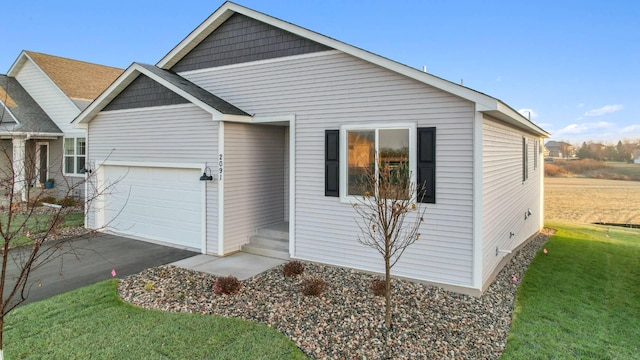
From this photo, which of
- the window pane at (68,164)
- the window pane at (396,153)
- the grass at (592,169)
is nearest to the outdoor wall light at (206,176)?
the window pane at (396,153)

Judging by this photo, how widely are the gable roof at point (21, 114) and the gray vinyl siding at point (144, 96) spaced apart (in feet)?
27.6

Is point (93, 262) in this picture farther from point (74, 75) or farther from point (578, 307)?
point (74, 75)

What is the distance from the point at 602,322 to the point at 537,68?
71.9ft

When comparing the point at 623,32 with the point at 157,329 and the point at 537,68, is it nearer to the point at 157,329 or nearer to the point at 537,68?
the point at 537,68

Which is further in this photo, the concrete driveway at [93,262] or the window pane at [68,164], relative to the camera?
the window pane at [68,164]

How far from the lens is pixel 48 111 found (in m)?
17.4

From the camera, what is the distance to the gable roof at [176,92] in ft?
26.9

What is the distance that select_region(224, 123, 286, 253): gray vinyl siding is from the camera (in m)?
8.53

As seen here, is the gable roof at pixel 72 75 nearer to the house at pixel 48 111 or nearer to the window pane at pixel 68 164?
the house at pixel 48 111

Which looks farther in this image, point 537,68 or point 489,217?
point 537,68

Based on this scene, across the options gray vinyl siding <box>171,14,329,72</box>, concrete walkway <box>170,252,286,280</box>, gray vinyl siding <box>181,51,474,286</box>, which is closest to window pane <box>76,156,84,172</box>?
gray vinyl siding <box>171,14,329,72</box>

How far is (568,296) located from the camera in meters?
6.63

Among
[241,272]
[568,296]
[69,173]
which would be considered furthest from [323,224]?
[69,173]

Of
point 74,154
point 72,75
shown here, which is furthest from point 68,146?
point 72,75
